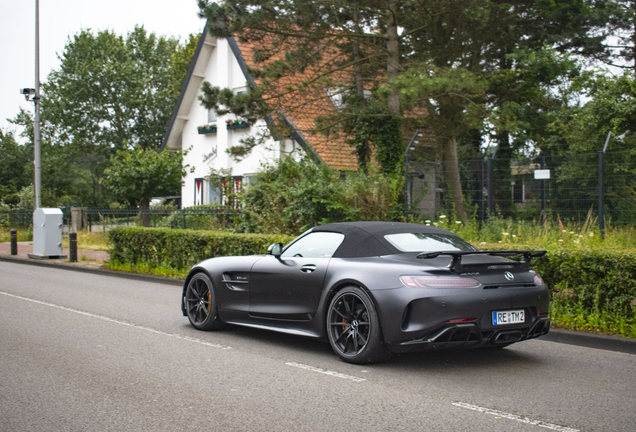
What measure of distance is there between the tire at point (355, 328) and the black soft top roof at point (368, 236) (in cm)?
47

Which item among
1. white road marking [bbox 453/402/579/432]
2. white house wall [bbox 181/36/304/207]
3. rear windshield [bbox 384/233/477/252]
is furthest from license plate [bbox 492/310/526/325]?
white house wall [bbox 181/36/304/207]

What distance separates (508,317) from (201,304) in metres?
4.02

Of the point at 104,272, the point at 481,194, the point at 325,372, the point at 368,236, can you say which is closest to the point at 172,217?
the point at 104,272

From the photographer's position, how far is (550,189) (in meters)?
14.7

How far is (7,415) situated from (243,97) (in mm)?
15174

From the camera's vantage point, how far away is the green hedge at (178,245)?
13117 millimetres

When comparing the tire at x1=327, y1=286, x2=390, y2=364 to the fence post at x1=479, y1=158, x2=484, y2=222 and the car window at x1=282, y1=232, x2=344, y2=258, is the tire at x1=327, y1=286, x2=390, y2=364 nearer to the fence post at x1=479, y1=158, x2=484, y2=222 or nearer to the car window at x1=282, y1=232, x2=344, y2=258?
the car window at x1=282, y1=232, x2=344, y2=258

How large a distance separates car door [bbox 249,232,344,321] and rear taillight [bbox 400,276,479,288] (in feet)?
3.71

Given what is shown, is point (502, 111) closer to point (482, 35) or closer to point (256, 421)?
point (482, 35)

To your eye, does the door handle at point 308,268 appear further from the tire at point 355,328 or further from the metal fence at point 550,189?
the metal fence at point 550,189

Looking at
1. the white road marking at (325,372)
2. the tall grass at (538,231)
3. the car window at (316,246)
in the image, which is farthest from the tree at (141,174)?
the white road marking at (325,372)

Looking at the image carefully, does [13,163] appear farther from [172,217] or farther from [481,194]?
[481,194]

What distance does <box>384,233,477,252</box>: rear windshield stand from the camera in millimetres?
6688

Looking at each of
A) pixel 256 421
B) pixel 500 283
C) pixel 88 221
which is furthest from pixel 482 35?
pixel 256 421
